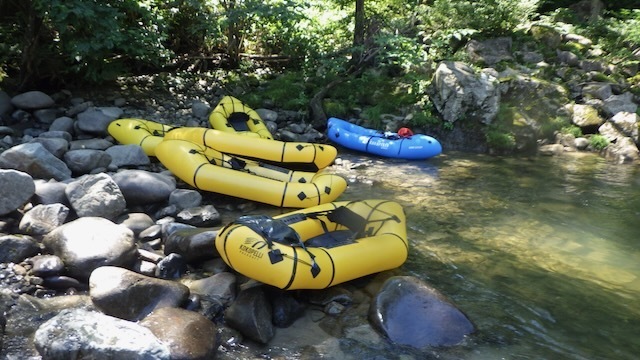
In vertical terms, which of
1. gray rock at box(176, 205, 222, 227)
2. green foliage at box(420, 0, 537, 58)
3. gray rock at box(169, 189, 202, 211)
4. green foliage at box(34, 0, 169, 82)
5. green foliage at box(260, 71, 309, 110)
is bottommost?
gray rock at box(176, 205, 222, 227)

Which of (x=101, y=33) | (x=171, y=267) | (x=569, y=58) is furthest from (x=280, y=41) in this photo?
(x=171, y=267)

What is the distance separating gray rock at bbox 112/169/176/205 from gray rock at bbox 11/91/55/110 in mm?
3440

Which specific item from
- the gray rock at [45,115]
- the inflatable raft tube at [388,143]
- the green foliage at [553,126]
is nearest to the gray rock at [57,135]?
the gray rock at [45,115]

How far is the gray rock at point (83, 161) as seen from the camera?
609 centimetres

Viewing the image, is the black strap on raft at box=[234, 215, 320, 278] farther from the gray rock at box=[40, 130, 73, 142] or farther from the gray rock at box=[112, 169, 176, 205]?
the gray rock at box=[40, 130, 73, 142]

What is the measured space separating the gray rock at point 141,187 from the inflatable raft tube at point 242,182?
0.39 m

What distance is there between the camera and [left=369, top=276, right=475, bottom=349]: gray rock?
3.77m

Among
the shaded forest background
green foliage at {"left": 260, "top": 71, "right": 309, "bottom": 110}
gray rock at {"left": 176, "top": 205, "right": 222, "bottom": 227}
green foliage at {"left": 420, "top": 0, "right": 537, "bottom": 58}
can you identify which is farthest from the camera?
green foliage at {"left": 420, "top": 0, "right": 537, "bottom": 58}

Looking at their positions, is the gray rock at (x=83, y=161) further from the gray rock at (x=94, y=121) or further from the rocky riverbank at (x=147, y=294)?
the gray rock at (x=94, y=121)

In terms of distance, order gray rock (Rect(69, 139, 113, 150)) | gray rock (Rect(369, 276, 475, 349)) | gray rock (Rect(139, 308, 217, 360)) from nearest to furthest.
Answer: gray rock (Rect(139, 308, 217, 360)), gray rock (Rect(369, 276, 475, 349)), gray rock (Rect(69, 139, 113, 150))

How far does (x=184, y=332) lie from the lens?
3402 mm

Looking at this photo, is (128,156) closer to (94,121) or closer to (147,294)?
(94,121)

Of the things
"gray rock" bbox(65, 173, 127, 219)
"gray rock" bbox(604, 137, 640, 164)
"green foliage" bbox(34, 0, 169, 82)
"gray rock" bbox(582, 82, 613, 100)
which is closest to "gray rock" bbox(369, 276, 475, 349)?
"gray rock" bbox(65, 173, 127, 219)

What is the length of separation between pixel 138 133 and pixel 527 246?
5.14 meters
